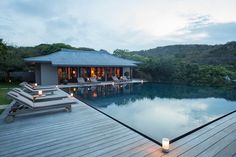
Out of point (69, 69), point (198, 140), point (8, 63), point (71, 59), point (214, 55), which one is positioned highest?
point (214, 55)

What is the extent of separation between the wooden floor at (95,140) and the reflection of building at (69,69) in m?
11.1

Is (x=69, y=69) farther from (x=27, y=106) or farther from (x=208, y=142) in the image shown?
(x=208, y=142)

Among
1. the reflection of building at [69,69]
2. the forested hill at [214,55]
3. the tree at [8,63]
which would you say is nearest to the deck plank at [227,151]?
the reflection of building at [69,69]

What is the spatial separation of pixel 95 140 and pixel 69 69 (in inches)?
589

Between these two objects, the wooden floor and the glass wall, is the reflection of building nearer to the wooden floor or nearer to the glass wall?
the glass wall

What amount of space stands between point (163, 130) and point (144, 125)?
0.69 m

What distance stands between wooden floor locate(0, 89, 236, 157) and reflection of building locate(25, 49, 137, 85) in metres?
11.1

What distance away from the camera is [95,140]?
3.50 m

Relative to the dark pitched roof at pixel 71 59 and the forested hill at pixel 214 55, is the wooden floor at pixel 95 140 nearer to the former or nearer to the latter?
Answer: the dark pitched roof at pixel 71 59

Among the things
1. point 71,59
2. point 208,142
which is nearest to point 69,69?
point 71,59

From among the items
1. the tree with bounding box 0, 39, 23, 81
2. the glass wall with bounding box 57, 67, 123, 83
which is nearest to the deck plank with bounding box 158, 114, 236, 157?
the glass wall with bounding box 57, 67, 123, 83

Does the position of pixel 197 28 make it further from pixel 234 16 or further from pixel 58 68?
pixel 58 68

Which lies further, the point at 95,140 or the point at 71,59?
the point at 71,59

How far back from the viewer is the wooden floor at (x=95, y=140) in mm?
2980
